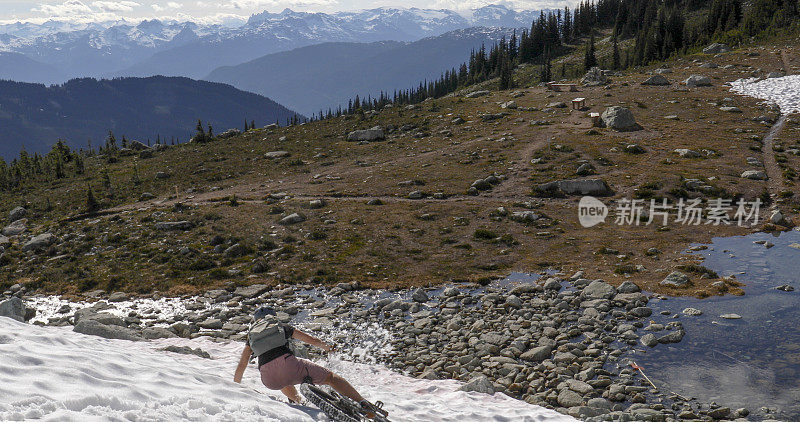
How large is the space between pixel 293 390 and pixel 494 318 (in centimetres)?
993

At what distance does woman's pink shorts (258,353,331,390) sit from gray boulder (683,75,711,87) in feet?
253

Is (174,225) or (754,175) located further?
(174,225)

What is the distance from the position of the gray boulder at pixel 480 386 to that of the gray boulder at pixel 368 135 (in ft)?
181

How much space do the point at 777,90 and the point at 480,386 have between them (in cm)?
6850

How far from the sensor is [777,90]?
58.4m

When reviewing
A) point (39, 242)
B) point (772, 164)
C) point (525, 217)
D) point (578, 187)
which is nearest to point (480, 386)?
point (525, 217)

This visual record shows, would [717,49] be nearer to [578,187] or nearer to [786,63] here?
[786,63]

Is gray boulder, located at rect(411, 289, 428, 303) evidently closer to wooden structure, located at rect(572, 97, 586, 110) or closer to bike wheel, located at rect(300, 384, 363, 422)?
bike wheel, located at rect(300, 384, 363, 422)

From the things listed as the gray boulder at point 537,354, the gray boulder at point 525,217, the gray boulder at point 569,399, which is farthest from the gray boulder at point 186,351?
the gray boulder at point 525,217

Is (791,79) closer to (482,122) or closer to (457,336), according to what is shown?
(482,122)

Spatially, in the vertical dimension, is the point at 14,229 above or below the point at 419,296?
below

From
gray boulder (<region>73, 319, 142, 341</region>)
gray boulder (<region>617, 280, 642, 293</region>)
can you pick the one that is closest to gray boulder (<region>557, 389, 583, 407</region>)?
gray boulder (<region>617, 280, 642, 293</region>)

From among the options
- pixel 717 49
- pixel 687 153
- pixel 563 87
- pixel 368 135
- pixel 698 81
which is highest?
pixel 717 49

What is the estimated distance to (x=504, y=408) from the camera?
12.0 m
